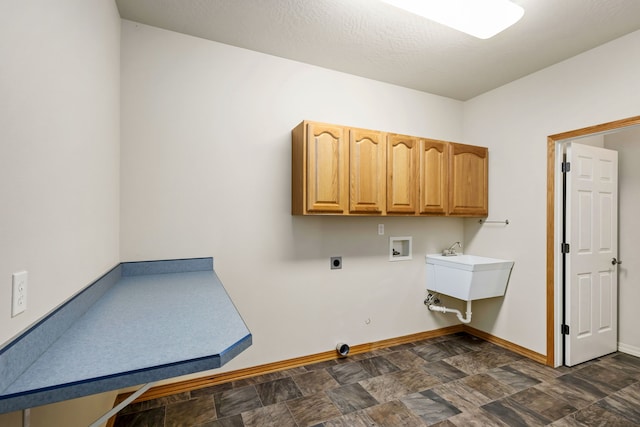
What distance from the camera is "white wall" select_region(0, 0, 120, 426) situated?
87 centimetres

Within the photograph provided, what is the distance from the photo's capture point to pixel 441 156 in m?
3.07

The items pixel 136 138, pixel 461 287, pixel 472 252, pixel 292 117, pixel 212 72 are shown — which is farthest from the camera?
pixel 472 252

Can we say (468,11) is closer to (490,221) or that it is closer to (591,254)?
(490,221)

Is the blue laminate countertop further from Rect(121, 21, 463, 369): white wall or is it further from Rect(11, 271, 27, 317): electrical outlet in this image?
Rect(121, 21, 463, 369): white wall

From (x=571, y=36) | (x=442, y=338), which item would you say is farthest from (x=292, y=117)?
(x=442, y=338)

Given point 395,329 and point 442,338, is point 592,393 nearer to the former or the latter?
point 442,338

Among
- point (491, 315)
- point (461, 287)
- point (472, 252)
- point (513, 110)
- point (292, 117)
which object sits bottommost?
point (491, 315)

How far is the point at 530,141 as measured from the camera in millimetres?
3004

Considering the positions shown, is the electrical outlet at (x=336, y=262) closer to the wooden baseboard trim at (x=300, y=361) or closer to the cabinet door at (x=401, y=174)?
the cabinet door at (x=401, y=174)

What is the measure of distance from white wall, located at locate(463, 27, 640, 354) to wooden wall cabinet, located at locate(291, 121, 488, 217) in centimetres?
27

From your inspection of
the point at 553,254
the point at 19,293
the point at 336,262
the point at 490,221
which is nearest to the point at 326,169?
the point at 336,262

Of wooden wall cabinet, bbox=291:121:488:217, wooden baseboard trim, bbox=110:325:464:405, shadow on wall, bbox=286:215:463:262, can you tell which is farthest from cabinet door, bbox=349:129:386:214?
wooden baseboard trim, bbox=110:325:464:405

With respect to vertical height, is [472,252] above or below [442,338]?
above

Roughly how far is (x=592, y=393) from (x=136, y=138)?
12.9 ft
